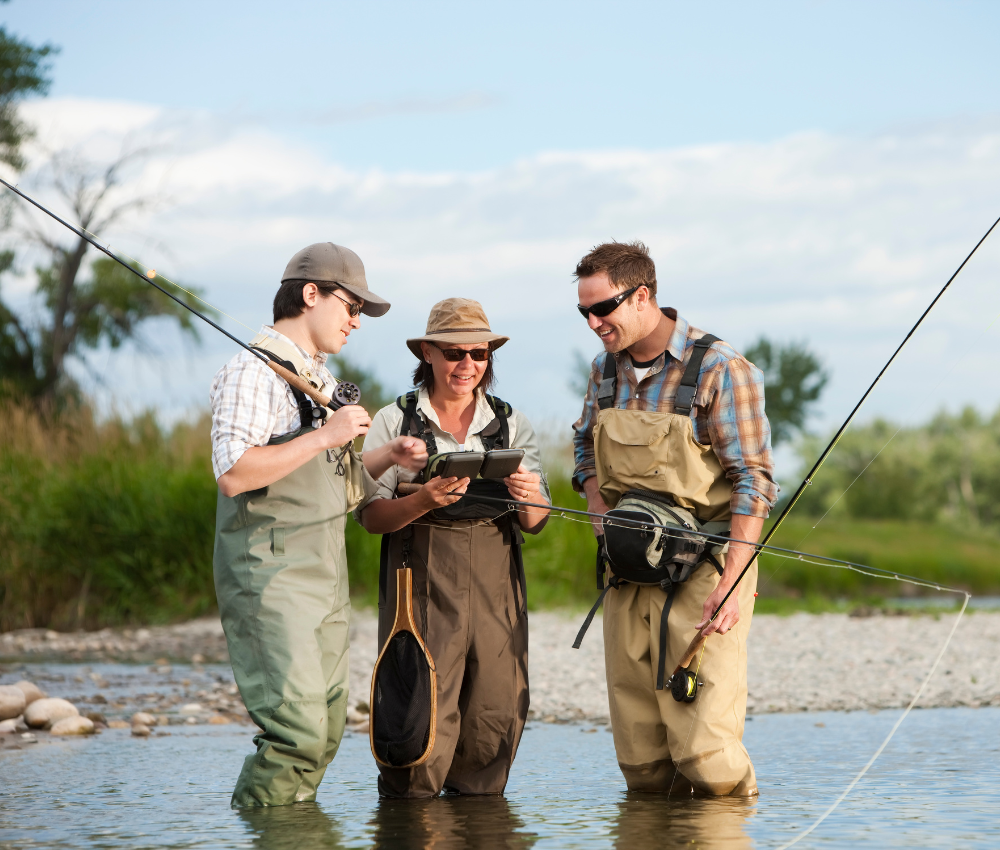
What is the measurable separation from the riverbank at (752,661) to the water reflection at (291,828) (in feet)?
10.7

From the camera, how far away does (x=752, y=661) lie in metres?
8.89

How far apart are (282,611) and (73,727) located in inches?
131

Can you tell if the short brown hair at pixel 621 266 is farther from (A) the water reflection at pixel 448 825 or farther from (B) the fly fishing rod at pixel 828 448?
(A) the water reflection at pixel 448 825

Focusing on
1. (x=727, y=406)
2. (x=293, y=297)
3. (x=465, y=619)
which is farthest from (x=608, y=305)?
(x=465, y=619)

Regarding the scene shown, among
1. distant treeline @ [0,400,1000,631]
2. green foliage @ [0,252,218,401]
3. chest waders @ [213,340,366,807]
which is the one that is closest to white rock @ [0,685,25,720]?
chest waders @ [213,340,366,807]

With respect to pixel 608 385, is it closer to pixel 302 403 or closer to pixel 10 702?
pixel 302 403

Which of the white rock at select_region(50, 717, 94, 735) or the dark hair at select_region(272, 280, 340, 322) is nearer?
the dark hair at select_region(272, 280, 340, 322)

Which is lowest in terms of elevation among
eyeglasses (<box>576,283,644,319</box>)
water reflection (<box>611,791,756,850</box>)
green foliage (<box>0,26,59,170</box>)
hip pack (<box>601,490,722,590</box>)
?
water reflection (<box>611,791,756,850</box>)

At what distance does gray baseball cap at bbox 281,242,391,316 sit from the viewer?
3.64 m

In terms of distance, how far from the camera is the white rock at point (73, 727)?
6137mm

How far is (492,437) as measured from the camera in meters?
3.95

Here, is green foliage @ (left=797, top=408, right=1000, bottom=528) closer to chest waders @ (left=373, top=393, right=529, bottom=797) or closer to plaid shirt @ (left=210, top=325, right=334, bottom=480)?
chest waders @ (left=373, top=393, right=529, bottom=797)

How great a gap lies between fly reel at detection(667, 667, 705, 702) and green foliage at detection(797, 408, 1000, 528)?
110 ft

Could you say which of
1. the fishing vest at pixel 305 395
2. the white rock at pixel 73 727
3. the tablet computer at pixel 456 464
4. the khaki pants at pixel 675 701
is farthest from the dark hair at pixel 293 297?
the white rock at pixel 73 727
